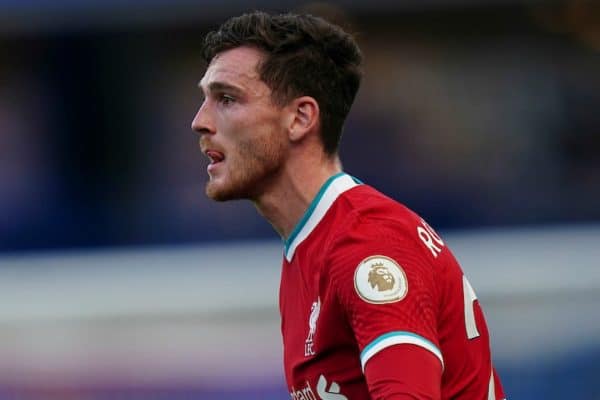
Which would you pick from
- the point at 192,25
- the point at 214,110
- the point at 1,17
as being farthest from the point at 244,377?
the point at 214,110

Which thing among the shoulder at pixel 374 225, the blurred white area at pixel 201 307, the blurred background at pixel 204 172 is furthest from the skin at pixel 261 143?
the blurred background at pixel 204 172

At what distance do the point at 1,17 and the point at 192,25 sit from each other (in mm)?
1603

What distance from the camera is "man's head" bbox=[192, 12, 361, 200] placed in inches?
135

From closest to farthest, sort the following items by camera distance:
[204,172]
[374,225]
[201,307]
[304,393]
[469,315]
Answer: [374,225], [469,315], [304,393], [201,307], [204,172]

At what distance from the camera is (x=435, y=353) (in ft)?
9.20

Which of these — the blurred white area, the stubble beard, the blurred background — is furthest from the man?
the blurred background

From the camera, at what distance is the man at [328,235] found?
2811mm

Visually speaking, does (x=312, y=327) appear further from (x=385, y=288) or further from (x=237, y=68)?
(x=237, y=68)

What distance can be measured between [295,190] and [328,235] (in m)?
0.28

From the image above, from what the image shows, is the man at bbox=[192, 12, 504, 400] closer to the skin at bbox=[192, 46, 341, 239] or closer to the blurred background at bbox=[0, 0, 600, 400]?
the skin at bbox=[192, 46, 341, 239]

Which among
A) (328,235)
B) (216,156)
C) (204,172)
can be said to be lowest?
(328,235)

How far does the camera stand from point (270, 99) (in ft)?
11.2

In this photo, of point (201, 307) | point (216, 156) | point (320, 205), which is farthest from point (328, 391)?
point (201, 307)

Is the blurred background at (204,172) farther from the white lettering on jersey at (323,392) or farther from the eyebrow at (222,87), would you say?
the white lettering on jersey at (323,392)
